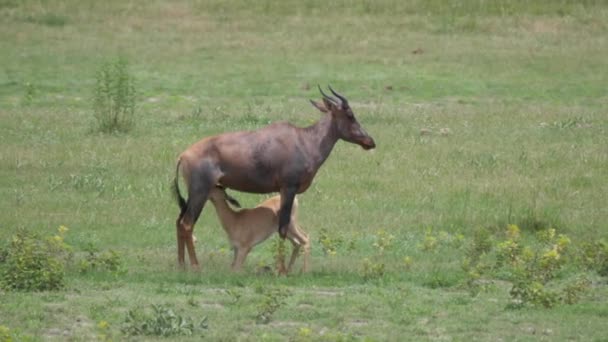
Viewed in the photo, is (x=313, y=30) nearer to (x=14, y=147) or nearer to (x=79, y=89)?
(x=79, y=89)

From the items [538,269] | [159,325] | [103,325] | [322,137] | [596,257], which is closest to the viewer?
[103,325]

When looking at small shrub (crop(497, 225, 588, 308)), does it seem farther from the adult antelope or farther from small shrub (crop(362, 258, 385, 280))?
Answer: the adult antelope

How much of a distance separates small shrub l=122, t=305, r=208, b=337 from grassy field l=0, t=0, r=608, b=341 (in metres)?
0.14

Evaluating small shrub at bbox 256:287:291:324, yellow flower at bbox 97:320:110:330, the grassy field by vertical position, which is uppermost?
yellow flower at bbox 97:320:110:330

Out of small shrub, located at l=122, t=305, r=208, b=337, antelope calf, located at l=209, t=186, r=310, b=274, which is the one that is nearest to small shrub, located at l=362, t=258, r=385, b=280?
antelope calf, located at l=209, t=186, r=310, b=274

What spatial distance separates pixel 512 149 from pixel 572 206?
3985 mm

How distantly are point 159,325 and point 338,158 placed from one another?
32.4ft

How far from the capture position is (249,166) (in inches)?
525

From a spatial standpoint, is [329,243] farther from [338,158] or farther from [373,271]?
[338,158]

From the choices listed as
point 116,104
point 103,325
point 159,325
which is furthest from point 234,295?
point 116,104

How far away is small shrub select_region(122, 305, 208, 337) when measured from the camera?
1005 centimetres

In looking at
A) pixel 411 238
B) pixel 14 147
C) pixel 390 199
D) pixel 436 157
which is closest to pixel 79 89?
pixel 14 147

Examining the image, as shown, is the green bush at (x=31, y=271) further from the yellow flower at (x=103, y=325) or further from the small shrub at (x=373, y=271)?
the small shrub at (x=373, y=271)

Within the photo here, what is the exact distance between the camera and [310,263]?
13594mm
